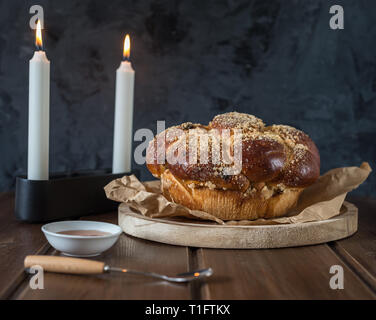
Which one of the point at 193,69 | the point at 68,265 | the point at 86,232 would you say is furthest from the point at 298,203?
the point at 193,69

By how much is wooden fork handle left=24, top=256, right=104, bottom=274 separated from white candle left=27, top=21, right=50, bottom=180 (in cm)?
46

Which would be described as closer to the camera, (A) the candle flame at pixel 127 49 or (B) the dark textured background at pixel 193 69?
(A) the candle flame at pixel 127 49

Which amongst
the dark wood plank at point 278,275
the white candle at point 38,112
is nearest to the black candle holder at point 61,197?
the white candle at point 38,112

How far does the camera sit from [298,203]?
1.39 meters

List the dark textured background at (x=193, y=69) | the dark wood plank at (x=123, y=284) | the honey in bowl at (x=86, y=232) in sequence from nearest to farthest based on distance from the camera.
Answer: the dark wood plank at (x=123, y=284) → the honey in bowl at (x=86, y=232) → the dark textured background at (x=193, y=69)

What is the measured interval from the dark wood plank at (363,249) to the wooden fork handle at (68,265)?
510 mm

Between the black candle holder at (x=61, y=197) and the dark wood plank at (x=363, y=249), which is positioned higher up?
the black candle holder at (x=61, y=197)

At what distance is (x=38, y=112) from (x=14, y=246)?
1.30 ft

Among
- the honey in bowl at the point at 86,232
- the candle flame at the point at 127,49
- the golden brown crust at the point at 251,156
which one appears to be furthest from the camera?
the candle flame at the point at 127,49

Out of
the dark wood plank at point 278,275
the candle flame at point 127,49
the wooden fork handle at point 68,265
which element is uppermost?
the candle flame at point 127,49

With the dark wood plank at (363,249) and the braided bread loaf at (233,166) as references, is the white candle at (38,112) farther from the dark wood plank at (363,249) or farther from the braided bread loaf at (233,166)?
the dark wood plank at (363,249)

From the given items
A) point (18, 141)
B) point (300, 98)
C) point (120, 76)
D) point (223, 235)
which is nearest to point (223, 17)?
point (300, 98)

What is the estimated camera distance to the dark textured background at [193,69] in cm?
208

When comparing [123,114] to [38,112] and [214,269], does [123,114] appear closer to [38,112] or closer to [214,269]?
[38,112]
